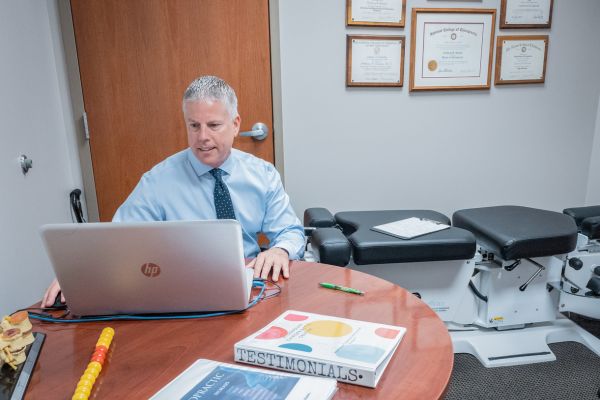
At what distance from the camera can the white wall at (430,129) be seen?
226 cm

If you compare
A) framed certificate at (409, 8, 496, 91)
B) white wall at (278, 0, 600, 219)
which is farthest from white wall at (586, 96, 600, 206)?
framed certificate at (409, 8, 496, 91)

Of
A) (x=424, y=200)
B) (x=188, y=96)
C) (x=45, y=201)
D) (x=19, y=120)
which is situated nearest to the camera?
(x=188, y=96)

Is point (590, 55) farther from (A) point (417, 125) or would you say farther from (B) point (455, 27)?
(A) point (417, 125)

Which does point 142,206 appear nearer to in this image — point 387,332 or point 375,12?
point 387,332

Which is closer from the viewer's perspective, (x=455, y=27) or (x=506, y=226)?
(x=506, y=226)

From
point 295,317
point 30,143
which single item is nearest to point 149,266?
point 295,317

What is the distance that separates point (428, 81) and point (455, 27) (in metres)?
0.33

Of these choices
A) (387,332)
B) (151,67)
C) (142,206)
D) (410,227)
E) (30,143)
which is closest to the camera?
(387,332)

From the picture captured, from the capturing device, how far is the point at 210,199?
1451 mm

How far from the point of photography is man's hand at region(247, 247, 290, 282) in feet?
3.70

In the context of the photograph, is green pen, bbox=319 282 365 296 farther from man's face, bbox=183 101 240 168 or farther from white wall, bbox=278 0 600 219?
white wall, bbox=278 0 600 219

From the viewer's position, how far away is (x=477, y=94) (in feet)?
7.90

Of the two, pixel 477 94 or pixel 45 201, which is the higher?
pixel 477 94

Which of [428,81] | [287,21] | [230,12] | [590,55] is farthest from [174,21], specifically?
[590,55]
